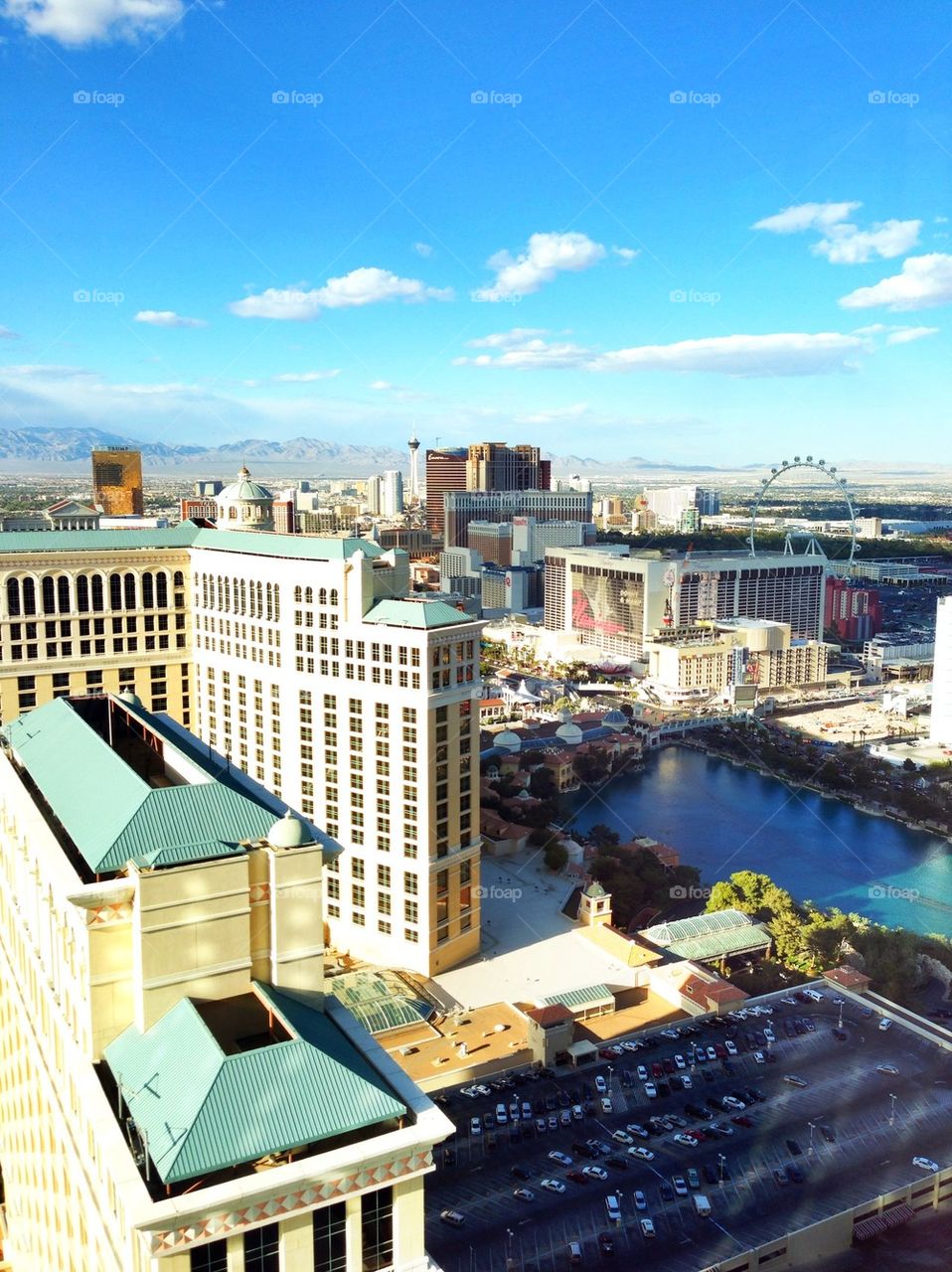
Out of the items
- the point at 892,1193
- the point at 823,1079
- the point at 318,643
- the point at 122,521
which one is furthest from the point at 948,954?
the point at 122,521

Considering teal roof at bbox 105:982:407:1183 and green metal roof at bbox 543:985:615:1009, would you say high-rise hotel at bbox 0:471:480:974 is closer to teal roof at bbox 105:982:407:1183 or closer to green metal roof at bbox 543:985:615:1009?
green metal roof at bbox 543:985:615:1009

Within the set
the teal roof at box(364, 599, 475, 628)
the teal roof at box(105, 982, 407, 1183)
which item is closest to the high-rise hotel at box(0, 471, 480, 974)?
the teal roof at box(364, 599, 475, 628)

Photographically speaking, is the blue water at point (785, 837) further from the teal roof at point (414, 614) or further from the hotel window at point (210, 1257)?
the hotel window at point (210, 1257)

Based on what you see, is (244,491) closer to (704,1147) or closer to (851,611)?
(704,1147)

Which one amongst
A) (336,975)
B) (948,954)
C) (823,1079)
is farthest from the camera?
(948,954)

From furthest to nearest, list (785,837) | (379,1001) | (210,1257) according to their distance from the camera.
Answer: (785,837) < (379,1001) < (210,1257)

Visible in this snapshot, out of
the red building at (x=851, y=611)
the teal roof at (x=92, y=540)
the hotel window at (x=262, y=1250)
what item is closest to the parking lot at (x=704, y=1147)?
the hotel window at (x=262, y=1250)

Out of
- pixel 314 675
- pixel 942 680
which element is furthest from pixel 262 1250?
pixel 942 680

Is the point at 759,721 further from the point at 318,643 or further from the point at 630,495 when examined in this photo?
the point at 630,495
